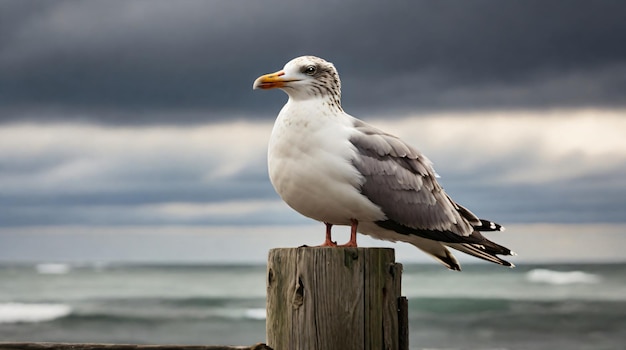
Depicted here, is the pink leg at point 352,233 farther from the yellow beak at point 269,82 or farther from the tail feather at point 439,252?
the yellow beak at point 269,82

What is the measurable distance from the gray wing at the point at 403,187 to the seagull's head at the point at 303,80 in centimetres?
35

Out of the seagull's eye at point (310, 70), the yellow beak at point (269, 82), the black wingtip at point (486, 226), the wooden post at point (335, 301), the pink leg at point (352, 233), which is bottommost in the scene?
the wooden post at point (335, 301)

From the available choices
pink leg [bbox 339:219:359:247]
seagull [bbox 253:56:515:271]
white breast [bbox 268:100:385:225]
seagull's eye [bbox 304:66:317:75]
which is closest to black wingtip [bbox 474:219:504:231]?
seagull [bbox 253:56:515:271]

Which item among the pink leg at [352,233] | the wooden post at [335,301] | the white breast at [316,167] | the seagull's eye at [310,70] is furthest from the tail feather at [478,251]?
the wooden post at [335,301]

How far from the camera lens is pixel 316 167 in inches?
221

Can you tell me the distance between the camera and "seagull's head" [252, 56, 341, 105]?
5.79m

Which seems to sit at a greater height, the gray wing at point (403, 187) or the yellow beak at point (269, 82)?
the yellow beak at point (269, 82)

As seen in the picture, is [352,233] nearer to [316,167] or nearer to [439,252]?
[316,167]

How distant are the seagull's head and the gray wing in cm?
35

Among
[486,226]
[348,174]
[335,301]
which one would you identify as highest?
[348,174]

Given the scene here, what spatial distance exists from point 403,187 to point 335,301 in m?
1.62

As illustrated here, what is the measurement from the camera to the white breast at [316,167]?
5.59 meters

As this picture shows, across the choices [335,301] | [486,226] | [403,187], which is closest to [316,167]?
[403,187]

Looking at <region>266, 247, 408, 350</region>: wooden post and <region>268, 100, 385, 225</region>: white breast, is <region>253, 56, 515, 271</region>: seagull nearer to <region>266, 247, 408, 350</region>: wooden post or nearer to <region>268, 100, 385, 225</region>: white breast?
<region>268, 100, 385, 225</region>: white breast
